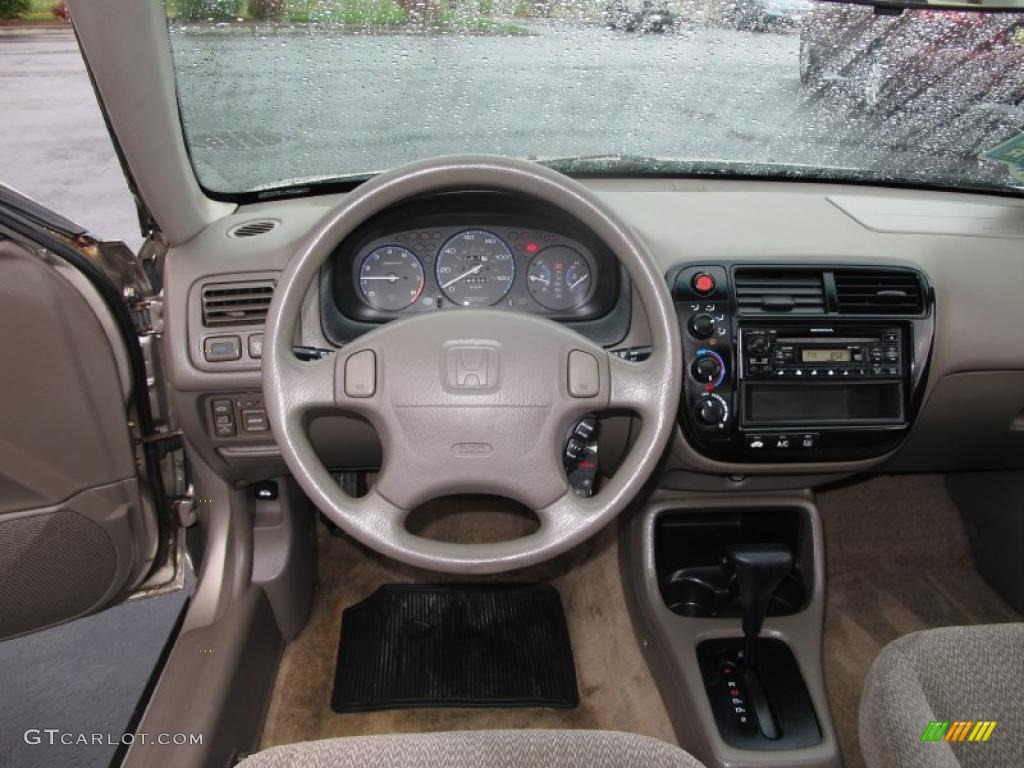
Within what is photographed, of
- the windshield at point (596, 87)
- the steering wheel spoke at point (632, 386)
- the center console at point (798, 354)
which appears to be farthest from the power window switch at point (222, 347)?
the center console at point (798, 354)

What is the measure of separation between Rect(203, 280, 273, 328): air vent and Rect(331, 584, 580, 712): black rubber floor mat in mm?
1053

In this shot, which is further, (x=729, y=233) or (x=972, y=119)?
(x=972, y=119)

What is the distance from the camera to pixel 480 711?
2.24 m

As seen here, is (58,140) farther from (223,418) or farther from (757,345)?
(757,345)

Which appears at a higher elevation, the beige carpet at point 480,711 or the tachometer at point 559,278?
the tachometer at point 559,278

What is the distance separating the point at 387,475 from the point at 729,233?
0.94 meters

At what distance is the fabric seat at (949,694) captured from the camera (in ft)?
3.89

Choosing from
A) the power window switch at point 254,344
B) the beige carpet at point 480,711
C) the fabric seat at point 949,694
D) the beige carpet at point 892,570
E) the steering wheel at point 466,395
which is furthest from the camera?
the beige carpet at point 892,570

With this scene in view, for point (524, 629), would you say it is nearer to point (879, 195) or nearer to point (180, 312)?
point (180, 312)

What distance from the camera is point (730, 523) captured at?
7.76 feet

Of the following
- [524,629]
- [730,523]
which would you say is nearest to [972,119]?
[730,523]

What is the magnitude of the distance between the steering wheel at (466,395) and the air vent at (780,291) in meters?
0.38

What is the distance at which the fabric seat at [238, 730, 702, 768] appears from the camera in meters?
1.19

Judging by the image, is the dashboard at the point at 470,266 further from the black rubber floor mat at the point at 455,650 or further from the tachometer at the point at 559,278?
the black rubber floor mat at the point at 455,650
